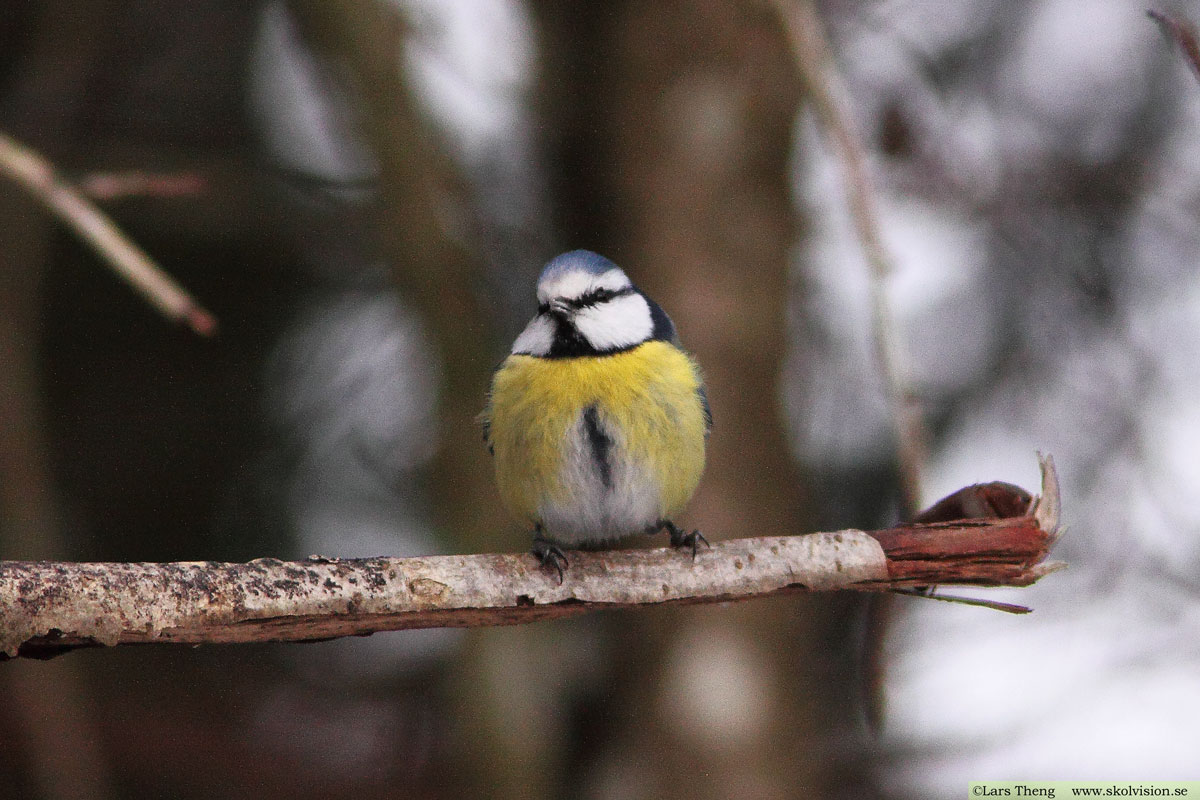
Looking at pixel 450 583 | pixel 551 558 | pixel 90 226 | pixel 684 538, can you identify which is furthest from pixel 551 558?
pixel 90 226

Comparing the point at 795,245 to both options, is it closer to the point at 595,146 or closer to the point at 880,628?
the point at 595,146

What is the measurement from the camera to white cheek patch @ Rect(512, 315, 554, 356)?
2.38m

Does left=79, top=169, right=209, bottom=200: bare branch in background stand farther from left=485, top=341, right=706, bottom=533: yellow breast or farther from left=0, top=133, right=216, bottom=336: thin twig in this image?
left=485, top=341, right=706, bottom=533: yellow breast

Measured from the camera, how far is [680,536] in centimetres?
232

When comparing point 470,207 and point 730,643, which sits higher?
point 470,207

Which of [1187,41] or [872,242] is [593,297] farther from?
[1187,41]

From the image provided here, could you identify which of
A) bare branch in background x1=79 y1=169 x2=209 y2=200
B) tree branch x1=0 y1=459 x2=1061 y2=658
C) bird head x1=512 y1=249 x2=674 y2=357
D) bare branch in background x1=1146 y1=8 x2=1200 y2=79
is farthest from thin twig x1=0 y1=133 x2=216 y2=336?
bare branch in background x1=1146 y1=8 x2=1200 y2=79

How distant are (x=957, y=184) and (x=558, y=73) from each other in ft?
4.66

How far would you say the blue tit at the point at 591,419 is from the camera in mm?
2254

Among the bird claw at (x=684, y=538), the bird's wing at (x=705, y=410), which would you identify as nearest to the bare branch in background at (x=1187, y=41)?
the bird claw at (x=684, y=538)

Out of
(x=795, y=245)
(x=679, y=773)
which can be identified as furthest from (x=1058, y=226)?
(x=679, y=773)

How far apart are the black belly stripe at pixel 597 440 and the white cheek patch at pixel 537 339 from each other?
8.1 inches

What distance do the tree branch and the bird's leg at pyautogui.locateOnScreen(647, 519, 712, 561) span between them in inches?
4.5

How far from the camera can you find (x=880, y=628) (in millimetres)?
1721
